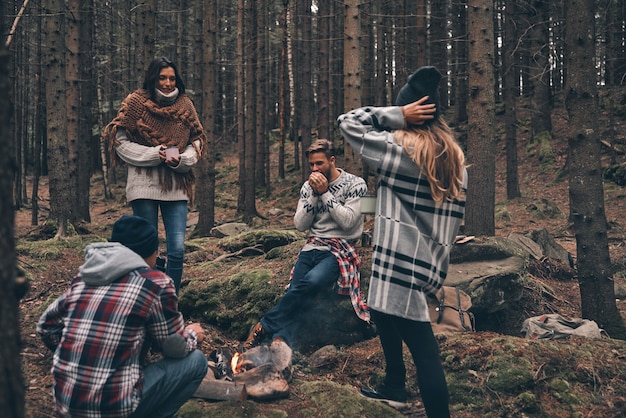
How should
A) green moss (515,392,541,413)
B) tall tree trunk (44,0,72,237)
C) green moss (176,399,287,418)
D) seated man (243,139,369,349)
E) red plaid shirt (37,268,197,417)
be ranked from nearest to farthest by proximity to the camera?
red plaid shirt (37,268,197,417)
green moss (176,399,287,418)
green moss (515,392,541,413)
seated man (243,139,369,349)
tall tree trunk (44,0,72,237)

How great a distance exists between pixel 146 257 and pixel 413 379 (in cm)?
279

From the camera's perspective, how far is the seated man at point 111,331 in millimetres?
2854

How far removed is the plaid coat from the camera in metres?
3.54

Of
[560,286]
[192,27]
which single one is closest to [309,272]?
[560,286]

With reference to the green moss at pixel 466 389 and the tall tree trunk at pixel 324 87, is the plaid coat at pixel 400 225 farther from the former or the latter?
the tall tree trunk at pixel 324 87

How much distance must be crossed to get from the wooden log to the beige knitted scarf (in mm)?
1891

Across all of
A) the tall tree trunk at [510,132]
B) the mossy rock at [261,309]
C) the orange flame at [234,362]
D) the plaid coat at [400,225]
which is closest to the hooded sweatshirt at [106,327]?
the plaid coat at [400,225]

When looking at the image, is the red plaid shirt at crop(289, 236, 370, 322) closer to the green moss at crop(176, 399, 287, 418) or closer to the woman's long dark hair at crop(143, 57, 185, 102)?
the green moss at crop(176, 399, 287, 418)

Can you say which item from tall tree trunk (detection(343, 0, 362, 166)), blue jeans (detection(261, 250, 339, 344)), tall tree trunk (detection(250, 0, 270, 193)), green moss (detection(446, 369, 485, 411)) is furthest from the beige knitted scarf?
tall tree trunk (detection(250, 0, 270, 193))

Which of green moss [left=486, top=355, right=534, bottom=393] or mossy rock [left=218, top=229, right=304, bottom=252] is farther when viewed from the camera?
mossy rock [left=218, top=229, right=304, bottom=252]

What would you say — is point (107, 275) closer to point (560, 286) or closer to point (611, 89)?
point (560, 286)

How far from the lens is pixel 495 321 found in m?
6.65

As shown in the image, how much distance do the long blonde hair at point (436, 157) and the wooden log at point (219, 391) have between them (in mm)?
2004


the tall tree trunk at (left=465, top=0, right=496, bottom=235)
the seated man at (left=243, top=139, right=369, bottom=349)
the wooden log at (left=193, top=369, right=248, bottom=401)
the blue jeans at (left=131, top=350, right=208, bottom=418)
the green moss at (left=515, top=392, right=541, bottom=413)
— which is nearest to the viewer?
the blue jeans at (left=131, top=350, right=208, bottom=418)
